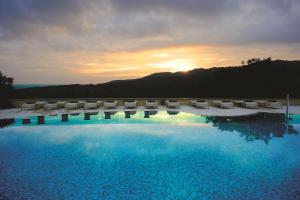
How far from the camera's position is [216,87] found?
1000 inches

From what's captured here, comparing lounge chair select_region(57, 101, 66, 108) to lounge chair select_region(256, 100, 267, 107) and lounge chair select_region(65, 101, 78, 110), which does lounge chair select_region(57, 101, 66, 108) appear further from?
lounge chair select_region(256, 100, 267, 107)

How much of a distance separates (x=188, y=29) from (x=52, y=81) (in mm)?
19259

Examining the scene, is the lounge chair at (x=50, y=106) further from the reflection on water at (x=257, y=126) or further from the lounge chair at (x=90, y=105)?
the reflection on water at (x=257, y=126)

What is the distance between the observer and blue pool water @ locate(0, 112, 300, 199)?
491 cm

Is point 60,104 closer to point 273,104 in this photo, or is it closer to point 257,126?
point 257,126

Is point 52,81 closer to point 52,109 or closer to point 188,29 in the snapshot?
point 52,109

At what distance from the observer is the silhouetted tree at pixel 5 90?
50.5ft

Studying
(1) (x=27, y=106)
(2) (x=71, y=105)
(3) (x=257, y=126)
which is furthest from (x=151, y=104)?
(1) (x=27, y=106)

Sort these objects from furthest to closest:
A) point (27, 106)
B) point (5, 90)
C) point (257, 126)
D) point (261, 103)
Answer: point (5, 90), point (261, 103), point (27, 106), point (257, 126)

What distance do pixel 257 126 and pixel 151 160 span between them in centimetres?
613

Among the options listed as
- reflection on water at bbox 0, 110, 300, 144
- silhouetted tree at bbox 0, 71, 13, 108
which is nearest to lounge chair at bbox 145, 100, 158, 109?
reflection on water at bbox 0, 110, 300, 144

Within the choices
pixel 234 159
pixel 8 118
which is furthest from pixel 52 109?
pixel 234 159

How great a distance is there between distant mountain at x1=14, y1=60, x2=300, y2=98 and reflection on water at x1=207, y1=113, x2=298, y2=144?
8584 millimetres

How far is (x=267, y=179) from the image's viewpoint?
213 inches
